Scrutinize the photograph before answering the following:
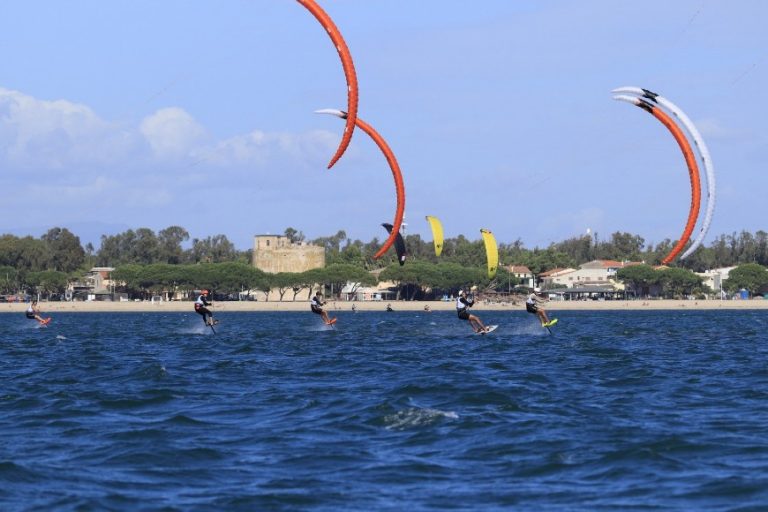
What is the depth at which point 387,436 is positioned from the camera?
20047 mm

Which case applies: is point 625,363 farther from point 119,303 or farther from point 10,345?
point 119,303

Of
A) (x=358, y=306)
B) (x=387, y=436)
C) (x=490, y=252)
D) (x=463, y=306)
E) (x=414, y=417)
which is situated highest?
(x=490, y=252)

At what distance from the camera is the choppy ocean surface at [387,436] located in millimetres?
15477

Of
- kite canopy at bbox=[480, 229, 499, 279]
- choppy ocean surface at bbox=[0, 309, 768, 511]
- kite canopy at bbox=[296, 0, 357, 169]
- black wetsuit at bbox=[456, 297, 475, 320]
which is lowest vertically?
choppy ocean surface at bbox=[0, 309, 768, 511]

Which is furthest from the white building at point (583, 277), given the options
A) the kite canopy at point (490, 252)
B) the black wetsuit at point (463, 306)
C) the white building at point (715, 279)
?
the black wetsuit at point (463, 306)

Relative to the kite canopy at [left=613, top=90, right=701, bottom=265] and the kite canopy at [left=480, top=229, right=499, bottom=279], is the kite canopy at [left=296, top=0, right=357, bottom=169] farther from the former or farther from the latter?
the kite canopy at [left=480, top=229, right=499, bottom=279]

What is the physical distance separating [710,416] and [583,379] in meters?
8.11

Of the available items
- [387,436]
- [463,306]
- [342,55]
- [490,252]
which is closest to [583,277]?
[490,252]

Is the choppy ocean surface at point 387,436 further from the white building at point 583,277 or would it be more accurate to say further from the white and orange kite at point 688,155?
the white building at point 583,277

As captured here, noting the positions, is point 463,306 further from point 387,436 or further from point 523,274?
point 523,274

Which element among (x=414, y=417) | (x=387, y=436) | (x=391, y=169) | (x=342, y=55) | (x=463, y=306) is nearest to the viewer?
(x=387, y=436)

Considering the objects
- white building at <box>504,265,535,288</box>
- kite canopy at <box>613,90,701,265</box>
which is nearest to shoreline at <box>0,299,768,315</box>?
white building at <box>504,265,535,288</box>

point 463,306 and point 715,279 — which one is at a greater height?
point 715,279

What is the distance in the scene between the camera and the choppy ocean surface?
15.5 meters
